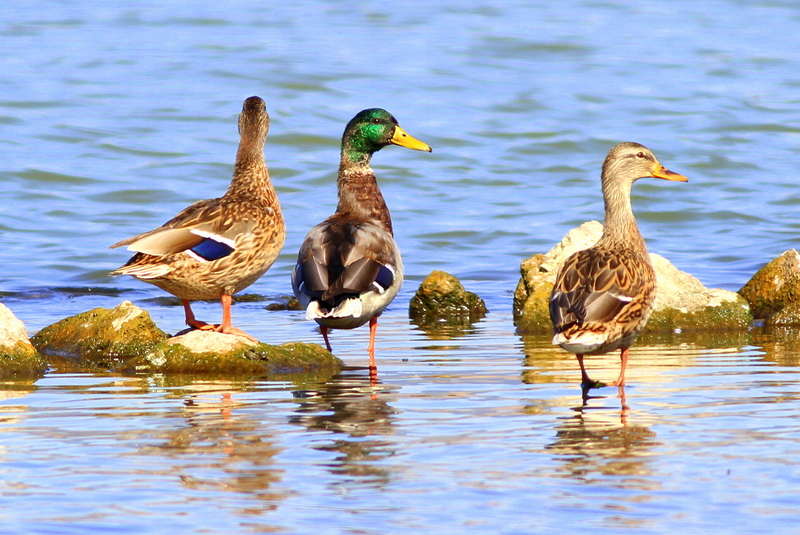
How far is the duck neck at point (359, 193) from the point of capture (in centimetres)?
1018

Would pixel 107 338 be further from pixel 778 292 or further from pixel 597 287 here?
pixel 778 292

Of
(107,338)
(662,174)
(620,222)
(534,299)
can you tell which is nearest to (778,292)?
(534,299)

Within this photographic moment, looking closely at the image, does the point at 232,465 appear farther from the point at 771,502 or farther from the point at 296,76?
the point at 296,76

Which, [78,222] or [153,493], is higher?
[78,222]

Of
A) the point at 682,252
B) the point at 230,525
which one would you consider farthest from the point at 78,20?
the point at 230,525

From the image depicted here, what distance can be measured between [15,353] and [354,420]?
2.69 m

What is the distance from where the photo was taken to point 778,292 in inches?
429

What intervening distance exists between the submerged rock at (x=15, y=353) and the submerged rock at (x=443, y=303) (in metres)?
3.83

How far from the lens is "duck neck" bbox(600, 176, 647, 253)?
8609mm

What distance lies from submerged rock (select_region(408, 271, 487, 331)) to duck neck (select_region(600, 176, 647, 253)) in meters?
2.75

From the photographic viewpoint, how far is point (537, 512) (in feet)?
16.8

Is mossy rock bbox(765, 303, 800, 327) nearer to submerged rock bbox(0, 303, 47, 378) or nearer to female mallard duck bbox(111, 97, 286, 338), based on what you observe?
female mallard duck bbox(111, 97, 286, 338)

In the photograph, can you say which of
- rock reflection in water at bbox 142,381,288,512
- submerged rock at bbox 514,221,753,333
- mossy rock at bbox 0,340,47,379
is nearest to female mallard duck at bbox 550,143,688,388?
submerged rock at bbox 514,221,753,333

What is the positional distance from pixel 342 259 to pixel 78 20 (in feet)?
74.8
